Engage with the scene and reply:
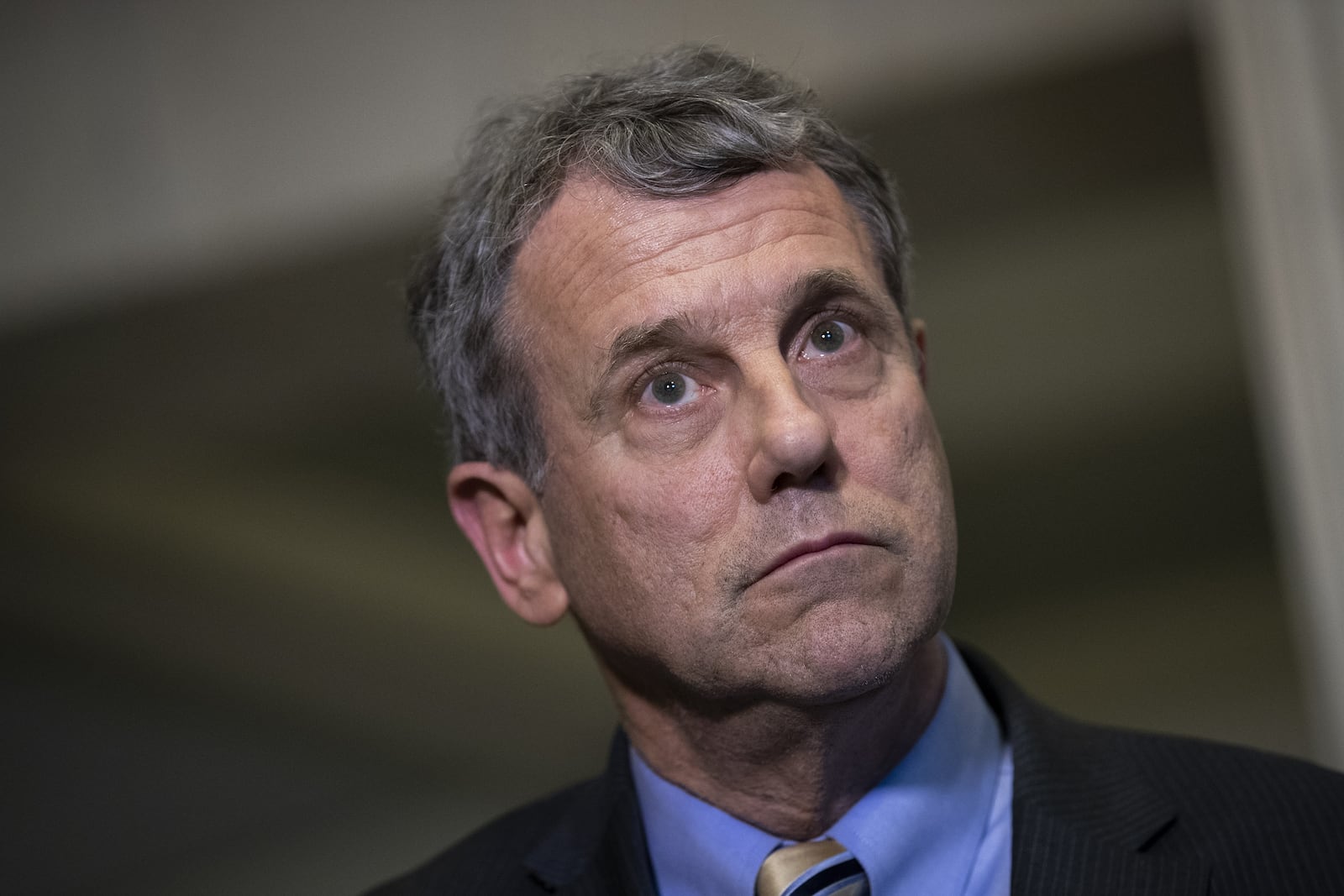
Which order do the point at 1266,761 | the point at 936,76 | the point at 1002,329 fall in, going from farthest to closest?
1. the point at 1002,329
2. the point at 936,76
3. the point at 1266,761

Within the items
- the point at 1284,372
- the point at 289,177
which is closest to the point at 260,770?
the point at 289,177

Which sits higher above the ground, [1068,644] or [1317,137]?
[1317,137]

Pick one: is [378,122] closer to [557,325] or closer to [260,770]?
[557,325]

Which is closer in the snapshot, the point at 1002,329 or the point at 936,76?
the point at 936,76

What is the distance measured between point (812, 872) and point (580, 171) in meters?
0.98

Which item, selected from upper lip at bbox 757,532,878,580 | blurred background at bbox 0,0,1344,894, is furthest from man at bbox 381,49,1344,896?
blurred background at bbox 0,0,1344,894

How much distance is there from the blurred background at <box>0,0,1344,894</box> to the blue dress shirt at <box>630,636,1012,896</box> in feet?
5.05

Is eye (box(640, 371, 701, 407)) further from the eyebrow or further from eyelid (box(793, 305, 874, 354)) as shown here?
eyelid (box(793, 305, 874, 354))

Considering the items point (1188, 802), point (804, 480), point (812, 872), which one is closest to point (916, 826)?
point (812, 872)

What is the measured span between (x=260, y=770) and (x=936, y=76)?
503 centimetres

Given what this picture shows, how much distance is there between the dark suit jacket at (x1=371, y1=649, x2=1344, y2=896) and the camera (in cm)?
173

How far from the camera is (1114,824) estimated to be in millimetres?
1805

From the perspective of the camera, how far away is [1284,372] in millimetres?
3258

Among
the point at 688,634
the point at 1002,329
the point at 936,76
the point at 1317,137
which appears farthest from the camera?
the point at 1002,329
